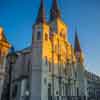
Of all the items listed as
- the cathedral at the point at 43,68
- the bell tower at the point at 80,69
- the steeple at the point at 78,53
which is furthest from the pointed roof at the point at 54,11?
the bell tower at the point at 80,69

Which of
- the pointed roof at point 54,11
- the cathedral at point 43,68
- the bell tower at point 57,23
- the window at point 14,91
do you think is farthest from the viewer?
the pointed roof at point 54,11

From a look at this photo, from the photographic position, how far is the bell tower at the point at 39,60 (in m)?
32.8

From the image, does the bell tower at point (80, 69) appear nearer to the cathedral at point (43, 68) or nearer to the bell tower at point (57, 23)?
the cathedral at point (43, 68)

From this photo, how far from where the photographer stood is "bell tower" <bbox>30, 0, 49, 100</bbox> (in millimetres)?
32781

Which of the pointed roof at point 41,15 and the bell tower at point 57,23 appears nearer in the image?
the pointed roof at point 41,15

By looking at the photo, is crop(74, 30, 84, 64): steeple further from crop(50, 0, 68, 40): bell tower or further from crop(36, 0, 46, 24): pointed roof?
crop(36, 0, 46, 24): pointed roof

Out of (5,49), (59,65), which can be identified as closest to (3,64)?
(5,49)

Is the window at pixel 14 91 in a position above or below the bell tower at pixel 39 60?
below

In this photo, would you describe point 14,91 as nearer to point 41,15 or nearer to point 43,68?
point 43,68

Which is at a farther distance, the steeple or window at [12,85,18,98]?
the steeple

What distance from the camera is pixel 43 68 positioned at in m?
34.8

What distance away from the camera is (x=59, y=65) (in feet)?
137

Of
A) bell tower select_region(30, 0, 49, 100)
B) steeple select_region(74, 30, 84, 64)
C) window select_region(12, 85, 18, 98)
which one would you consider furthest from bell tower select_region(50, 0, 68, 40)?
window select_region(12, 85, 18, 98)

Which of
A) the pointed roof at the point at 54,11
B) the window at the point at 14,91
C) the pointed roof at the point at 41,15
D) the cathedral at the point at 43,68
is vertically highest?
the pointed roof at the point at 54,11
